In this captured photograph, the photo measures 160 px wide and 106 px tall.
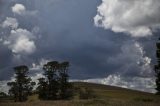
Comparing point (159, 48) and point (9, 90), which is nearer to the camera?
point (159, 48)

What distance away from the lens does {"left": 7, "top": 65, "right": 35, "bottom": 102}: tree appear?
131 metres

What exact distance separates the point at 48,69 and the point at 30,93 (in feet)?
57.3

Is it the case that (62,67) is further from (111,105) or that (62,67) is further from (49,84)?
(111,105)

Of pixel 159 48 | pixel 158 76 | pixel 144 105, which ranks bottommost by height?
pixel 144 105

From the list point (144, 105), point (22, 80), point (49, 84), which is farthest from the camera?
point (22, 80)

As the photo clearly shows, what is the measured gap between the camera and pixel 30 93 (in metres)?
137

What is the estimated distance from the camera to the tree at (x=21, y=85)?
13075 cm

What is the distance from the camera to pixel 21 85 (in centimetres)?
13262

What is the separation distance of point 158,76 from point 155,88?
9.92 feet

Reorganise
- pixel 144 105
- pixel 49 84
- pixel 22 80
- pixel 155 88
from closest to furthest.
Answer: pixel 144 105
pixel 155 88
pixel 49 84
pixel 22 80

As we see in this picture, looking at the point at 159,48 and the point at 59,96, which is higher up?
the point at 159,48

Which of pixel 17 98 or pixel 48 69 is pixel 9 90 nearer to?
pixel 17 98

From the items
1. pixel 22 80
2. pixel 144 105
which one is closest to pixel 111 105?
pixel 144 105

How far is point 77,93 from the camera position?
13612 cm
